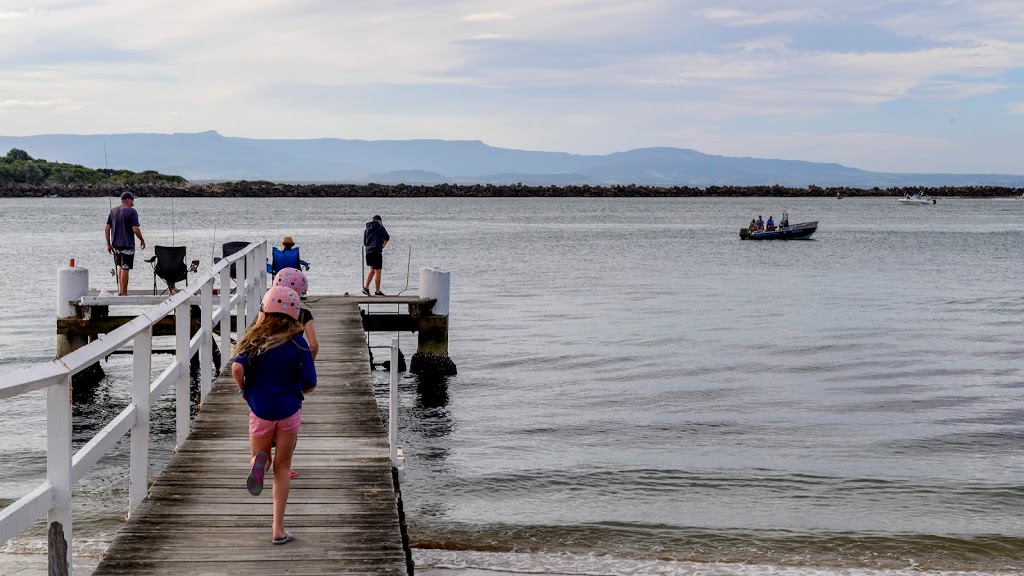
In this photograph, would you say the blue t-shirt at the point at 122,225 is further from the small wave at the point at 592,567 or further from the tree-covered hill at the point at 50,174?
the tree-covered hill at the point at 50,174

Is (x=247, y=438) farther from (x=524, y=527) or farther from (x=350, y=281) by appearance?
(x=350, y=281)

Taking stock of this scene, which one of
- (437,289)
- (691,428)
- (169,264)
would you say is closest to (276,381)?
(691,428)

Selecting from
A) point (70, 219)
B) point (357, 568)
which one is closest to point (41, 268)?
point (357, 568)

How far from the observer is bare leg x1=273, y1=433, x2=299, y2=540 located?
221 inches

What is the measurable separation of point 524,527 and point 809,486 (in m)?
3.61

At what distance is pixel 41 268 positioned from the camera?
1569 inches

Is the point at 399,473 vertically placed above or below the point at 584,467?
above

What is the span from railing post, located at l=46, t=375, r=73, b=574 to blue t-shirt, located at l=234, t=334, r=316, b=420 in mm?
1175

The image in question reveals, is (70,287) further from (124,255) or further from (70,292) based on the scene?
(124,255)

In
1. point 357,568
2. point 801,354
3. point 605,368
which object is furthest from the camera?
point 801,354

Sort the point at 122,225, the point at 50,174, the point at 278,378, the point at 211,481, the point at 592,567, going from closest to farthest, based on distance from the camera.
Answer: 1. the point at 278,378
2. the point at 211,481
3. the point at 592,567
4. the point at 122,225
5. the point at 50,174

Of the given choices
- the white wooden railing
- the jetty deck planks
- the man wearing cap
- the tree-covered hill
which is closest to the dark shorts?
the man wearing cap

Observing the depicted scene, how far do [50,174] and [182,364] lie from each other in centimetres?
15311

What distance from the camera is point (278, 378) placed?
5.57 metres
